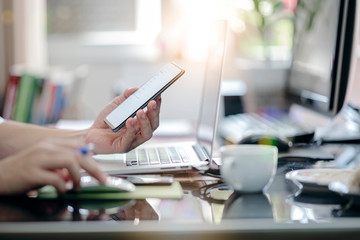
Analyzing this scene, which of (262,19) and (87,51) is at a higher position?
(262,19)

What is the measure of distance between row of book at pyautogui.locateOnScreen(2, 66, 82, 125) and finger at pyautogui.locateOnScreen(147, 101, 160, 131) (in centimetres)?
185

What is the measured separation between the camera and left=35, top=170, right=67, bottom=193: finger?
701mm

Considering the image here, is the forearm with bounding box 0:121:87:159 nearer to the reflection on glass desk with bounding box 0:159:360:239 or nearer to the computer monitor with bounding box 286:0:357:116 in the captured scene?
the reflection on glass desk with bounding box 0:159:360:239

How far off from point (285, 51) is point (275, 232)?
11.1ft

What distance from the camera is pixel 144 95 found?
1.00 meters

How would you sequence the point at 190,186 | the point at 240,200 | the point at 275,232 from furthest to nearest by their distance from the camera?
1. the point at 190,186
2. the point at 240,200
3. the point at 275,232

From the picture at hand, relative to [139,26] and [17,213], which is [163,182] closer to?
[17,213]

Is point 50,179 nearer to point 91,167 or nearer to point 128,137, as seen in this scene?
point 91,167

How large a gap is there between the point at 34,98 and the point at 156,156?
80.0 inches

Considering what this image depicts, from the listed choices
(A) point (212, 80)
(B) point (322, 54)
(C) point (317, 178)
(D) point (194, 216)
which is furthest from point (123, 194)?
(B) point (322, 54)

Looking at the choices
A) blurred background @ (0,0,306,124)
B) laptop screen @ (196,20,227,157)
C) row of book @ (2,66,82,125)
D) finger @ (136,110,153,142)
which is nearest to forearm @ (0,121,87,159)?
finger @ (136,110,153,142)

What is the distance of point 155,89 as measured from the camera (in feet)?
3.22

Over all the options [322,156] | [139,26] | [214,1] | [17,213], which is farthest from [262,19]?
[17,213]

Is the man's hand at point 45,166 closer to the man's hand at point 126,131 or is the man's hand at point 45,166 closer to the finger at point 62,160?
the finger at point 62,160
